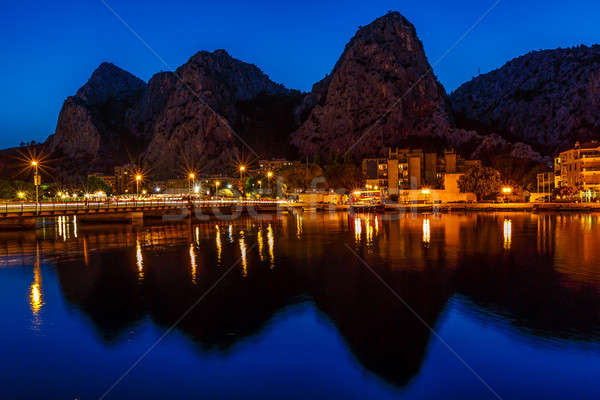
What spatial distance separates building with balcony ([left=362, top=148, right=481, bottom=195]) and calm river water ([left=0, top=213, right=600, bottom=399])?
9455cm

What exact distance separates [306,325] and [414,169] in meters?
121

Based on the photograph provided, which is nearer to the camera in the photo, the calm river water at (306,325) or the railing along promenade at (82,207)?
the calm river water at (306,325)

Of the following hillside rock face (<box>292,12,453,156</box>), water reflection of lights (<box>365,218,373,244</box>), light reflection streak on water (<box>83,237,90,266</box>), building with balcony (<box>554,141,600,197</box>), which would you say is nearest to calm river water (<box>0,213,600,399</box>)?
light reflection streak on water (<box>83,237,90,266</box>)

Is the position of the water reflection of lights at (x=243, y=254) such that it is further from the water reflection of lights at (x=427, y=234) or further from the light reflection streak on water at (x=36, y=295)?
the water reflection of lights at (x=427, y=234)

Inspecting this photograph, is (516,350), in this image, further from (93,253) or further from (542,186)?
(542,186)

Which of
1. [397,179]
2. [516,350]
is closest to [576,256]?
[516,350]

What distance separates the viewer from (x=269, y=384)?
14.3 meters

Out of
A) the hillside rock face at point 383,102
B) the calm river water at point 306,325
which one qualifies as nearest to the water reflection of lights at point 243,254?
the calm river water at point 306,325

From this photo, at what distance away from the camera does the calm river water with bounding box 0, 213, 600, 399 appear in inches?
561

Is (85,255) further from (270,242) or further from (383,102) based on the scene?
(383,102)

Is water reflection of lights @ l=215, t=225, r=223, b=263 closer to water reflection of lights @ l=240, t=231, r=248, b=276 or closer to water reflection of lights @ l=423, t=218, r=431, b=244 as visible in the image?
water reflection of lights @ l=240, t=231, r=248, b=276

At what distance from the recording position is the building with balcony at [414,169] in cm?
13188

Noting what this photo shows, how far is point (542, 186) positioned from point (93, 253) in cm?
13143

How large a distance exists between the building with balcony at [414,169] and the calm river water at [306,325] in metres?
94.5
